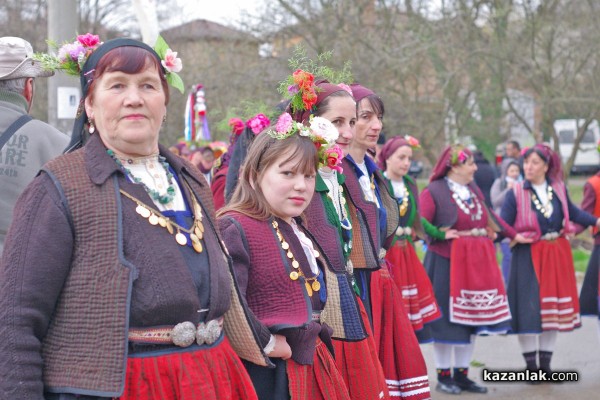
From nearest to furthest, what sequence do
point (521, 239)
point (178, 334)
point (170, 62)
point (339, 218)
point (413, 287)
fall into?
point (178, 334)
point (170, 62)
point (339, 218)
point (413, 287)
point (521, 239)

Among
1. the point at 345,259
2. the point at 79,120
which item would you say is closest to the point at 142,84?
the point at 79,120

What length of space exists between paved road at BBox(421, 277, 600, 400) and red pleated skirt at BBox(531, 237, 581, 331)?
0.47 meters

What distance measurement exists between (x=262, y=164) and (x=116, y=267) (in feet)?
4.24

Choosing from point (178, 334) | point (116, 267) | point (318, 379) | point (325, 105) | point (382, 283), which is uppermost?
point (325, 105)

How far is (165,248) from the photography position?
2590mm

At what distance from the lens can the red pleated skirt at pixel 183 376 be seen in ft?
8.27

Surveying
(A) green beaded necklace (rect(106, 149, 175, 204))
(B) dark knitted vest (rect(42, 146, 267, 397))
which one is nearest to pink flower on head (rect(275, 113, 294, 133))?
(A) green beaded necklace (rect(106, 149, 175, 204))

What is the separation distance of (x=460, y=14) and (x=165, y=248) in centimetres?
1388

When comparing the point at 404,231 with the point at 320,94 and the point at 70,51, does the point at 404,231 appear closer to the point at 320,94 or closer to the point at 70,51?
the point at 320,94

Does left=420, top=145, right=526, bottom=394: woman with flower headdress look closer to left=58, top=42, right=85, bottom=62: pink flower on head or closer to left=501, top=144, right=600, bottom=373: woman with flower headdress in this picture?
left=501, top=144, right=600, bottom=373: woman with flower headdress

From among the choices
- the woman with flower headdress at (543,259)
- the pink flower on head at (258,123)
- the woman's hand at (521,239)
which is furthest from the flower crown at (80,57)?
the woman with flower headdress at (543,259)

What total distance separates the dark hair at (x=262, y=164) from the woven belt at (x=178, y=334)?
943mm

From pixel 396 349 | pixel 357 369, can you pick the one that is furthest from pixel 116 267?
pixel 396 349

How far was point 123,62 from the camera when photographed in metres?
2.63
